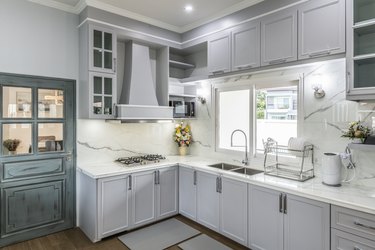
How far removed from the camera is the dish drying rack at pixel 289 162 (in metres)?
2.70

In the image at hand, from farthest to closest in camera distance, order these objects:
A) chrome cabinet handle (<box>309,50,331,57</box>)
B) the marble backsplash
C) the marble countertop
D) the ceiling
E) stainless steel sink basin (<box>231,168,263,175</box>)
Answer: stainless steel sink basin (<box>231,168,263,175</box>) < the ceiling < the marble backsplash < chrome cabinet handle (<box>309,50,331,57</box>) < the marble countertop

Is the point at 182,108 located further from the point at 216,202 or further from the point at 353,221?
the point at 353,221

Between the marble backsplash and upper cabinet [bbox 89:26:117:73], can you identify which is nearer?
the marble backsplash

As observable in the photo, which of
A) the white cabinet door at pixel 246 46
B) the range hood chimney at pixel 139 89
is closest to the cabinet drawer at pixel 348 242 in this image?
the white cabinet door at pixel 246 46

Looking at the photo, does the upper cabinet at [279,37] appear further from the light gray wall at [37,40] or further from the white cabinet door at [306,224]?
the light gray wall at [37,40]

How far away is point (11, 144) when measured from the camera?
288 cm

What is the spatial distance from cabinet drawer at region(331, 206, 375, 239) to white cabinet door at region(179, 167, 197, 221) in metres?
1.79

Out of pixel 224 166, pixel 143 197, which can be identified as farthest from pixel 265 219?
pixel 143 197

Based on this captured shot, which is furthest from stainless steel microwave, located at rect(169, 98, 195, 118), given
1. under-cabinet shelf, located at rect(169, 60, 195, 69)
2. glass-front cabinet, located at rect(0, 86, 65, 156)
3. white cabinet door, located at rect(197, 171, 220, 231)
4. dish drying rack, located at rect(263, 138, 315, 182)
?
glass-front cabinet, located at rect(0, 86, 65, 156)

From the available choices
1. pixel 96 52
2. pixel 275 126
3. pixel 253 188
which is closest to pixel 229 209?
pixel 253 188

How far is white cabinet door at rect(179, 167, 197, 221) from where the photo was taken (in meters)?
3.38

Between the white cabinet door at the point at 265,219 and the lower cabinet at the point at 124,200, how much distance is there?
134 cm

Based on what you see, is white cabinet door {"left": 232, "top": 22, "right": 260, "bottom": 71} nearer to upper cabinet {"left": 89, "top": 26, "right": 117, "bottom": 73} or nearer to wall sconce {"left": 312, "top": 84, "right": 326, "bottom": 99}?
wall sconce {"left": 312, "top": 84, "right": 326, "bottom": 99}

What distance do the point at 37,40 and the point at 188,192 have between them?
9.60 feet
